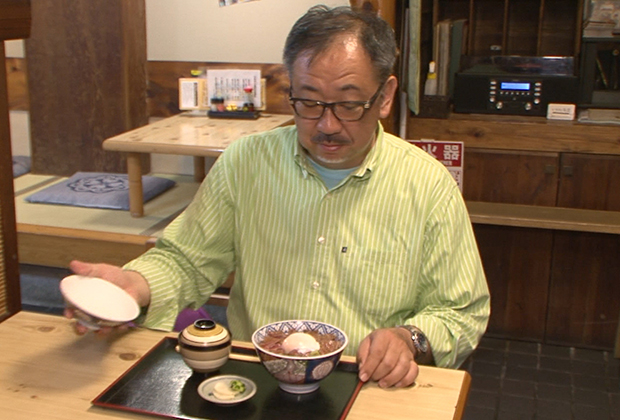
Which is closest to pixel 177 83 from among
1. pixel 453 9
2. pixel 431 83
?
pixel 431 83

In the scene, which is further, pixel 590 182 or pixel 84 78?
pixel 84 78

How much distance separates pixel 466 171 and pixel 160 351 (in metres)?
2.32

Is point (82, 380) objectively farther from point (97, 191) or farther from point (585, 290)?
point (585, 290)

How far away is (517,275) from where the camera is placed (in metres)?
3.55

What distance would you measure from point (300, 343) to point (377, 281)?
41 centimetres

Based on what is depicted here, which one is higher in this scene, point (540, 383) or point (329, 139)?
point (329, 139)

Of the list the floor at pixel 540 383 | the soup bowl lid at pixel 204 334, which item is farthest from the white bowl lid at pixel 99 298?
the floor at pixel 540 383

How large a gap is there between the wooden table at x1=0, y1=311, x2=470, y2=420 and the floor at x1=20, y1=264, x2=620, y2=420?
175 centimetres

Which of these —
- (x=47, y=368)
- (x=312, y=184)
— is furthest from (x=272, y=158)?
(x=47, y=368)

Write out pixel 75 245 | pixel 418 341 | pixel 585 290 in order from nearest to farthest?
pixel 418 341 < pixel 75 245 < pixel 585 290

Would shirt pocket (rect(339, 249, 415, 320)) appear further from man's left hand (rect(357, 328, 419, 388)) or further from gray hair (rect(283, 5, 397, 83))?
gray hair (rect(283, 5, 397, 83))

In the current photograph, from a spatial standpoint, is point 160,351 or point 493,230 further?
point 493,230

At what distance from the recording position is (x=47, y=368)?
4.42ft

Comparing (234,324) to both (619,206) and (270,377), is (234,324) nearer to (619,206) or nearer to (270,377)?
(270,377)
